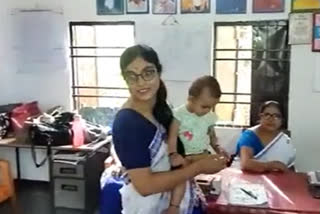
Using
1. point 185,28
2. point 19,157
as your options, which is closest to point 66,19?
point 185,28

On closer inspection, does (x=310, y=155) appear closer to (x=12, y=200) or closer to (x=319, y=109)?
(x=319, y=109)

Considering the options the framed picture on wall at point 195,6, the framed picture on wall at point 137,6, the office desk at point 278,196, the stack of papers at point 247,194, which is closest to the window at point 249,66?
the framed picture on wall at point 195,6

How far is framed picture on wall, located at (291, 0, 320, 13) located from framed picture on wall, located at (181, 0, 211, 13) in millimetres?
719

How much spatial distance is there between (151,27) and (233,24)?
2.42ft

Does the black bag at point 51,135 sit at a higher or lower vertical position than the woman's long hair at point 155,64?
lower

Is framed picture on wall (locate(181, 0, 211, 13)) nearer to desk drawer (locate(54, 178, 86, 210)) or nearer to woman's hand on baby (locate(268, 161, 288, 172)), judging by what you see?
woman's hand on baby (locate(268, 161, 288, 172))

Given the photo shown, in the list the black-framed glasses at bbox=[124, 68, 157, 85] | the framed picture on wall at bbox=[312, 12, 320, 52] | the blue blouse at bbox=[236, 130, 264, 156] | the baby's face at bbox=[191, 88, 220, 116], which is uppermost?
the framed picture on wall at bbox=[312, 12, 320, 52]

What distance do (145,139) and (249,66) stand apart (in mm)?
2517

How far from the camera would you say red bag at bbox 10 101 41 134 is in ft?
13.1

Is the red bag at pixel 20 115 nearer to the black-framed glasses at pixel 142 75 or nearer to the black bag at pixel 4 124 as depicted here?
the black bag at pixel 4 124

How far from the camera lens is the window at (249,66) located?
370 centimetres

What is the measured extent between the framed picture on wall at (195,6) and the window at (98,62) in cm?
58

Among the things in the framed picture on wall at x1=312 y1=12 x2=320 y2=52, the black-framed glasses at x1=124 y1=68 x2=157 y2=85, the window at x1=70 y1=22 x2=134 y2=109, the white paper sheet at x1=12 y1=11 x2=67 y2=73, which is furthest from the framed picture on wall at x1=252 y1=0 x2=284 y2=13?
the black-framed glasses at x1=124 y1=68 x2=157 y2=85

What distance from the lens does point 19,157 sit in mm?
4562
